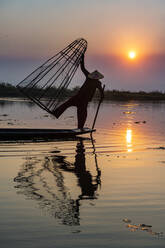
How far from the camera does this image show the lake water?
4.71 metres

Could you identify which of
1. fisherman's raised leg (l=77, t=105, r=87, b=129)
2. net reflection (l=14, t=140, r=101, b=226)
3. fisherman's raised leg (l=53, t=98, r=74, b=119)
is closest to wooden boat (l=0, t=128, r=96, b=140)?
fisherman's raised leg (l=77, t=105, r=87, b=129)

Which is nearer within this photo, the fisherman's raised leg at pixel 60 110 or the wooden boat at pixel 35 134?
the wooden boat at pixel 35 134

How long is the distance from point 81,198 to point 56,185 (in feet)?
2.70

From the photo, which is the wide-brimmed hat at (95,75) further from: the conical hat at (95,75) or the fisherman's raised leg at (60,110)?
the fisherman's raised leg at (60,110)

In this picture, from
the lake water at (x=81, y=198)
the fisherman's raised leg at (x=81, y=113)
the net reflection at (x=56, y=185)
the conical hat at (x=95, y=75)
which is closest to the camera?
the lake water at (x=81, y=198)

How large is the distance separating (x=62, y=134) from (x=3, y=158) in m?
4.28

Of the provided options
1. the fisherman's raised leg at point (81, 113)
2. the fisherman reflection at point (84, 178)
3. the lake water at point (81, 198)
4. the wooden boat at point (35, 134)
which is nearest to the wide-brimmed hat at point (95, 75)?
the fisherman's raised leg at point (81, 113)

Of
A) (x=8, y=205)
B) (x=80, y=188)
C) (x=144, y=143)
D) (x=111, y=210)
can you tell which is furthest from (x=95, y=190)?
(x=144, y=143)

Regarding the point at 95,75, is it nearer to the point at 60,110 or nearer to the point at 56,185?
the point at 60,110

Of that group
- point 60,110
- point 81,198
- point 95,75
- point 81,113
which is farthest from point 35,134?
point 81,198

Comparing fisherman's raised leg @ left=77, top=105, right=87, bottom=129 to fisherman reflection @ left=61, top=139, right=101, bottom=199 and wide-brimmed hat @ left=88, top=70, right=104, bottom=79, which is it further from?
fisherman reflection @ left=61, top=139, right=101, bottom=199

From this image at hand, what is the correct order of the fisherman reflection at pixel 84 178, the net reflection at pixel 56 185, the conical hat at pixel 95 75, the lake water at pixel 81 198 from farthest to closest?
the conical hat at pixel 95 75 < the fisherman reflection at pixel 84 178 < the net reflection at pixel 56 185 < the lake water at pixel 81 198

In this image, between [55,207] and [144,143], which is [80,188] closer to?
[55,207]

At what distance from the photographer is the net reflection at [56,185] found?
560 cm
